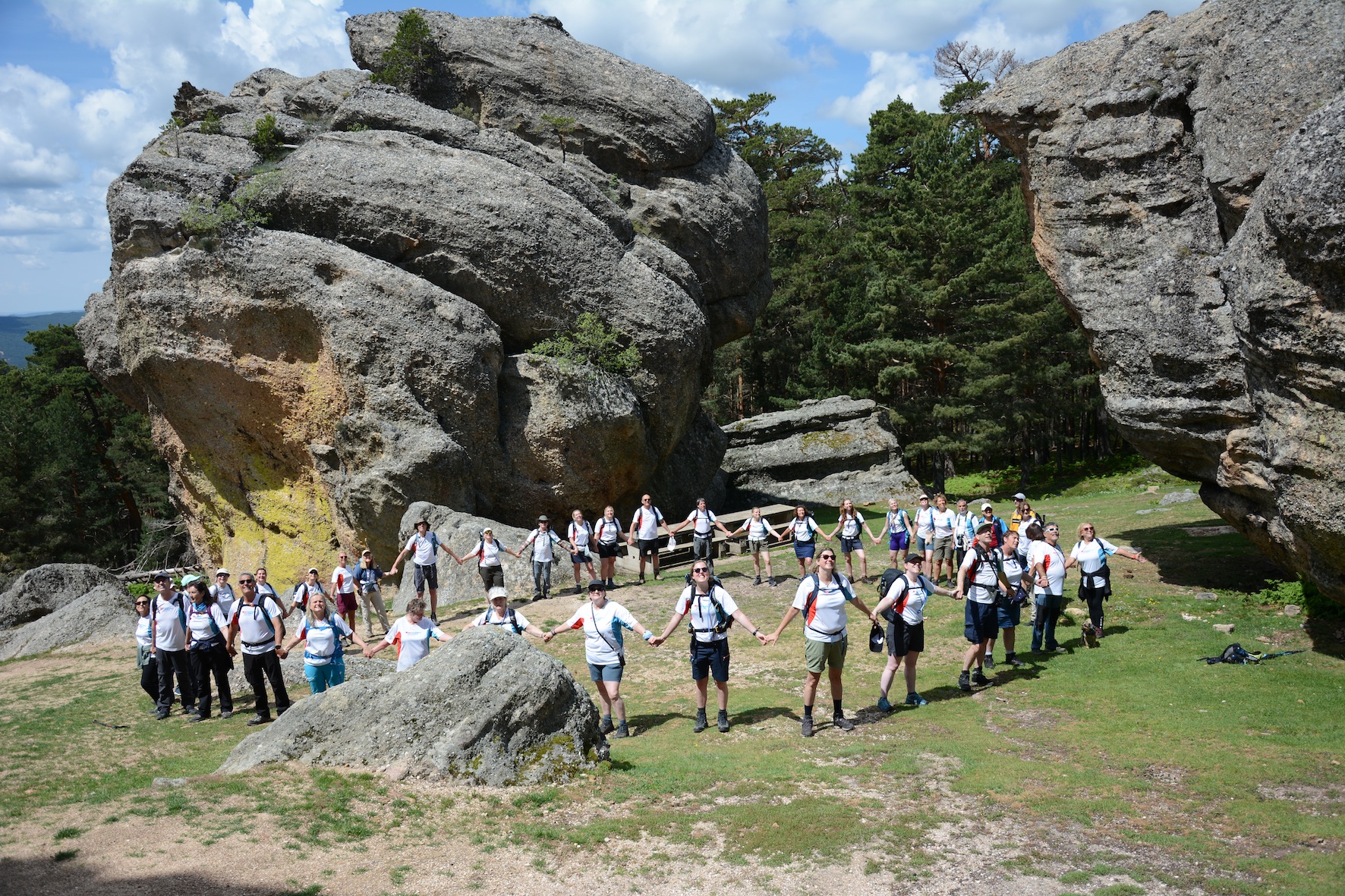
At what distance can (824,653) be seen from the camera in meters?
10.5

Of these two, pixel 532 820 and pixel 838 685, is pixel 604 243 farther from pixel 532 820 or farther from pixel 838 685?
pixel 532 820

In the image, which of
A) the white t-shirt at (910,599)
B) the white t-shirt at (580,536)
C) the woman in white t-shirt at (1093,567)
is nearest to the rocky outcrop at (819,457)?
the white t-shirt at (580,536)

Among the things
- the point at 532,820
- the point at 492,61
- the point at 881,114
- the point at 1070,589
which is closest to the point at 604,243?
the point at 492,61

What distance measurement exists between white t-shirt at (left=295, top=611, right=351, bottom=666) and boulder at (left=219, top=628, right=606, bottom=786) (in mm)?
1910

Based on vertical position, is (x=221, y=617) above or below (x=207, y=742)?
above

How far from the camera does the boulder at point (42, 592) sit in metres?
24.4

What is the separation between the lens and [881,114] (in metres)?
44.0

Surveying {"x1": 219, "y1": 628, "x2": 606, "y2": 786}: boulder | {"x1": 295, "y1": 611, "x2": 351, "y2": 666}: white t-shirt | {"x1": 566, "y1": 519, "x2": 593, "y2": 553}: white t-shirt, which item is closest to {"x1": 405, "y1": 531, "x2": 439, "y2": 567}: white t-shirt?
{"x1": 566, "y1": 519, "x2": 593, "y2": 553}: white t-shirt

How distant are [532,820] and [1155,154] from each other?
51.9 feet

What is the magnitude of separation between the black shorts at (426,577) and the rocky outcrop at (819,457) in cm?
1910

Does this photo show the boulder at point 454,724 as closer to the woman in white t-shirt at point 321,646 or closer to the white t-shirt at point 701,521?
the woman in white t-shirt at point 321,646

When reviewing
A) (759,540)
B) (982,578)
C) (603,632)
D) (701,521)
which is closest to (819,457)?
(759,540)

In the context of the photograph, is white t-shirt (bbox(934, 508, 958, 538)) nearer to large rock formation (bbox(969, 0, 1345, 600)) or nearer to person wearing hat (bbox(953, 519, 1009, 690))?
large rock formation (bbox(969, 0, 1345, 600))

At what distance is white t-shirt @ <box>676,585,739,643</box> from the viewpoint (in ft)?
34.9
